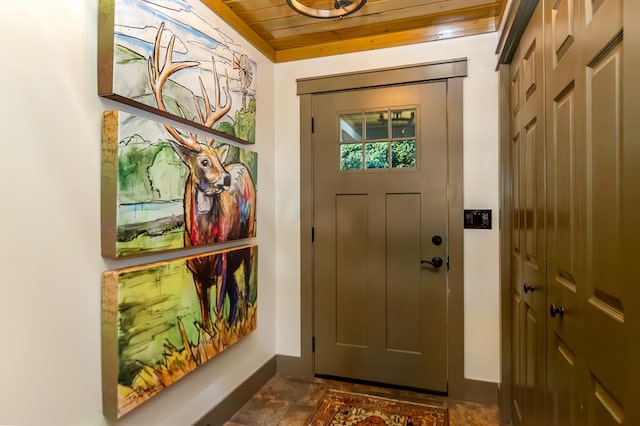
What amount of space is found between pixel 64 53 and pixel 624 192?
1.74m

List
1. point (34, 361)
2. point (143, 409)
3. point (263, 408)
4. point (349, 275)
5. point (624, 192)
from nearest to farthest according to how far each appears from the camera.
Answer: point (624, 192), point (34, 361), point (143, 409), point (263, 408), point (349, 275)

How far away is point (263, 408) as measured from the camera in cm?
232

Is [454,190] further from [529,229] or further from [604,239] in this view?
[604,239]

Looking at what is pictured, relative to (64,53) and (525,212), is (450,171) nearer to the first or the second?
(525,212)

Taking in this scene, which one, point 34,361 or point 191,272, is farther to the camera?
point 191,272

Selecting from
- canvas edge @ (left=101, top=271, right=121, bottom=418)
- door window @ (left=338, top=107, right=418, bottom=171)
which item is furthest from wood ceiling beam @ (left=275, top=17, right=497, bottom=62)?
canvas edge @ (left=101, top=271, right=121, bottom=418)

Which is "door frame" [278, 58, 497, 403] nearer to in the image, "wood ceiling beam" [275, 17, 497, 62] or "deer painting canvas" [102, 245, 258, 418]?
"wood ceiling beam" [275, 17, 497, 62]

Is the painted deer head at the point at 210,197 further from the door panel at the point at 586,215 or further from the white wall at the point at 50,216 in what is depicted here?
the door panel at the point at 586,215

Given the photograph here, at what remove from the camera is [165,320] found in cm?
162

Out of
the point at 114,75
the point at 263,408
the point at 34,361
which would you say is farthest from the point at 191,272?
the point at 263,408

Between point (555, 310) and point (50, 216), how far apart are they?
1770 mm

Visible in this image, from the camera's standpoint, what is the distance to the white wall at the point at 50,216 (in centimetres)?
111

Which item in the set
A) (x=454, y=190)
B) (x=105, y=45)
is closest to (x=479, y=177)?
(x=454, y=190)

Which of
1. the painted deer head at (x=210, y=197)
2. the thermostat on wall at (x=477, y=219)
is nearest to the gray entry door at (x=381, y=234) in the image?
the thermostat on wall at (x=477, y=219)
